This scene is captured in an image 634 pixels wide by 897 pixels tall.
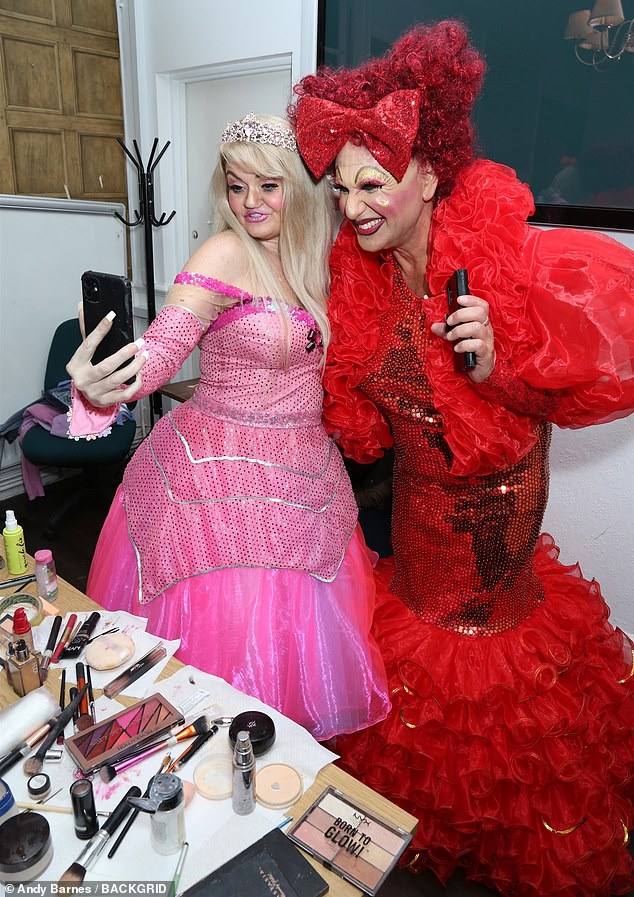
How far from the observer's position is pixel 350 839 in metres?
0.99

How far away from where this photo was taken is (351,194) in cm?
136

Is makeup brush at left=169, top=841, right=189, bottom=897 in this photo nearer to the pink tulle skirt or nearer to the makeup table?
the makeup table

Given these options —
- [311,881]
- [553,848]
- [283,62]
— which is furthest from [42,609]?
[283,62]

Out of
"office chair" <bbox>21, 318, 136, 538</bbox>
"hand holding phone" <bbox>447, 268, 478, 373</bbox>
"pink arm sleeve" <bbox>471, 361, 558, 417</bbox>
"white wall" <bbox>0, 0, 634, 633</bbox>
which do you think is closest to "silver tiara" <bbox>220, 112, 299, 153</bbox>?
"hand holding phone" <bbox>447, 268, 478, 373</bbox>

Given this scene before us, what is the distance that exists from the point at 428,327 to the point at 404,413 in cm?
21

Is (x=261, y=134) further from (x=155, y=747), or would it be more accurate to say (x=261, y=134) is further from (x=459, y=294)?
(x=155, y=747)

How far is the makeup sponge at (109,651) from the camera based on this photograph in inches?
50.8

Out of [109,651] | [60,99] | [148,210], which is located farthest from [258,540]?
[60,99]

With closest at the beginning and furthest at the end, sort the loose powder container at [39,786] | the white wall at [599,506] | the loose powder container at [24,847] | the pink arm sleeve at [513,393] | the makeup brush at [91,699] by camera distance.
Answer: the loose powder container at [24,847]
the loose powder container at [39,786]
the makeup brush at [91,699]
the pink arm sleeve at [513,393]
the white wall at [599,506]

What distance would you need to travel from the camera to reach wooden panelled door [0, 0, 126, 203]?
3092 mm

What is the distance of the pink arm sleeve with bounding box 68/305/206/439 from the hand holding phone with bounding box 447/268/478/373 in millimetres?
531

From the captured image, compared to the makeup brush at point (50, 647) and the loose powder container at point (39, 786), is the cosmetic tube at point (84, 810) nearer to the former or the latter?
the loose powder container at point (39, 786)

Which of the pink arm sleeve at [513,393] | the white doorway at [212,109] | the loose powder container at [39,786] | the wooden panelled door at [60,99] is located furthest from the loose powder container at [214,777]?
the wooden panelled door at [60,99]

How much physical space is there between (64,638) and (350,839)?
0.69 m
